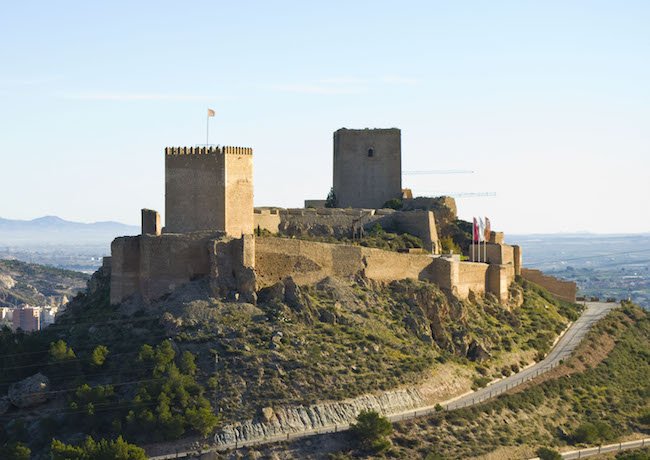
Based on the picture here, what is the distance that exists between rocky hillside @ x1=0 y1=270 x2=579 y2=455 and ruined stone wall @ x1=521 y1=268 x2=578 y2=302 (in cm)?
1465

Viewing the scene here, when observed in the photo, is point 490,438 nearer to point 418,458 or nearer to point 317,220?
point 418,458

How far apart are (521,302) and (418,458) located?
64.0 ft

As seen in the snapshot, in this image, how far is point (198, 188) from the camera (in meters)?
52.6

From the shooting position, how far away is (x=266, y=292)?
52594 mm

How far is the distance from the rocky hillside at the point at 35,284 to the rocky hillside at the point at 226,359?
103 metres

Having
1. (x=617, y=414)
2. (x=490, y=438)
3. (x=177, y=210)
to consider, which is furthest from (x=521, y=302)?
(x=177, y=210)

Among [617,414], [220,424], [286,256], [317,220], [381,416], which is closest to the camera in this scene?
[220,424]

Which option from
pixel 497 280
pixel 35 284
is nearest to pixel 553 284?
pixel 497 280

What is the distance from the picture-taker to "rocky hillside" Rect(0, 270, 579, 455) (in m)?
47.0

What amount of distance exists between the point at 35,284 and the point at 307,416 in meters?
132

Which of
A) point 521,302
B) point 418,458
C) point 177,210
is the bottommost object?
A: point 418,458

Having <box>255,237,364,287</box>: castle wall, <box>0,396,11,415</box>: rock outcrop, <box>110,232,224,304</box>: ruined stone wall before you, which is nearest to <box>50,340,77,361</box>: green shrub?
<box>0,396,11,415</box>: rock outcrop

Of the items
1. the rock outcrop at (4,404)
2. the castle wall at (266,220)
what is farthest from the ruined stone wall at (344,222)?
the rock outcrop at (4,404)

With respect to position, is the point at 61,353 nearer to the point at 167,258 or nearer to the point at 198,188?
the point at 167,258
